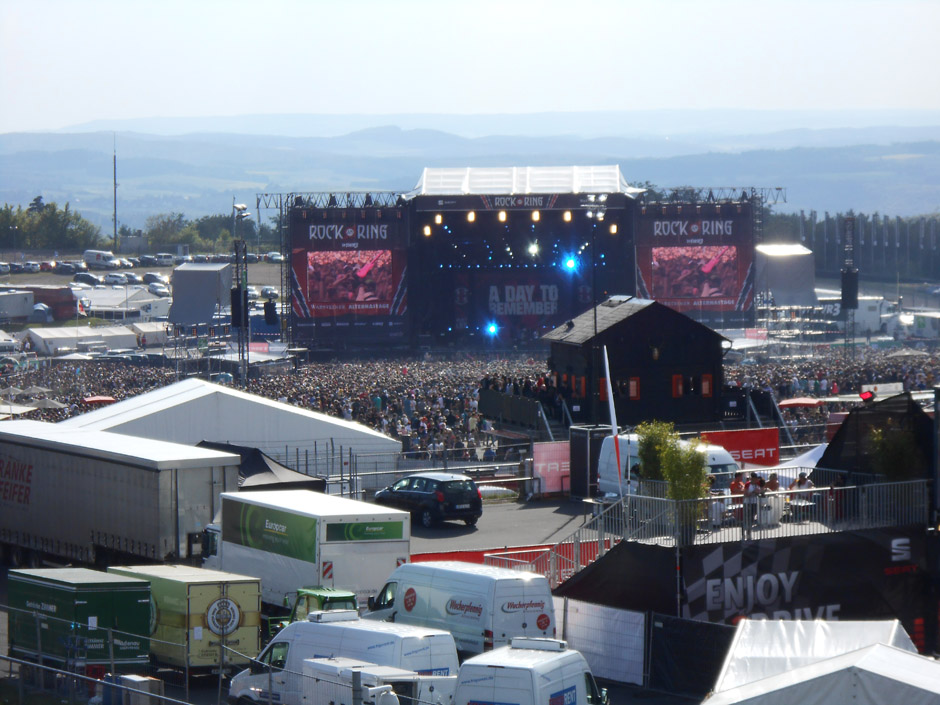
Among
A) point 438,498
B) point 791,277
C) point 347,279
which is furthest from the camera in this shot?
point 791,277

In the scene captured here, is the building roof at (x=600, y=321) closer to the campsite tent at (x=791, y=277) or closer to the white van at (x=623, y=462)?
the white van at (x=623, y=462)

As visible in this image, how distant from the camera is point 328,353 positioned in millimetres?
60344

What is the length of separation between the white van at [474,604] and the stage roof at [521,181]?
46.2 metres

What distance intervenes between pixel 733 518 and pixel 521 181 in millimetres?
50731

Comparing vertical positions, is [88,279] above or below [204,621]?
below

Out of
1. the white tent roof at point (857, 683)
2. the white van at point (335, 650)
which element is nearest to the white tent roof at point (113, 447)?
the white van at point (335, 650)

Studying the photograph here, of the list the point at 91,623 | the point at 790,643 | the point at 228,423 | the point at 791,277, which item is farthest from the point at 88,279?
the point at 790,643

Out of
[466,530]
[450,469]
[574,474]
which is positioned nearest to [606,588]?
[466,530]

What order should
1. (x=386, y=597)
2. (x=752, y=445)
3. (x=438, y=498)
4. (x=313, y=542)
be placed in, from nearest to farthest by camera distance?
(x=386, y=597)
(x=313, y=542)
(x=438, y=498)
(x=752, y=445)

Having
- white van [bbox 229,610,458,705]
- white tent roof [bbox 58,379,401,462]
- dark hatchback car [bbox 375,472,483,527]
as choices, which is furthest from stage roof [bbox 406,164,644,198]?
white van [bbox 229,610,458,705]

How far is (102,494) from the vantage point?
19.8 meters

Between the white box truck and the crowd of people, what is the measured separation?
11.3 metres

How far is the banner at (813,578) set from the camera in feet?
52.7

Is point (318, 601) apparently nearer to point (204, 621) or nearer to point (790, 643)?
point (204, 621)
